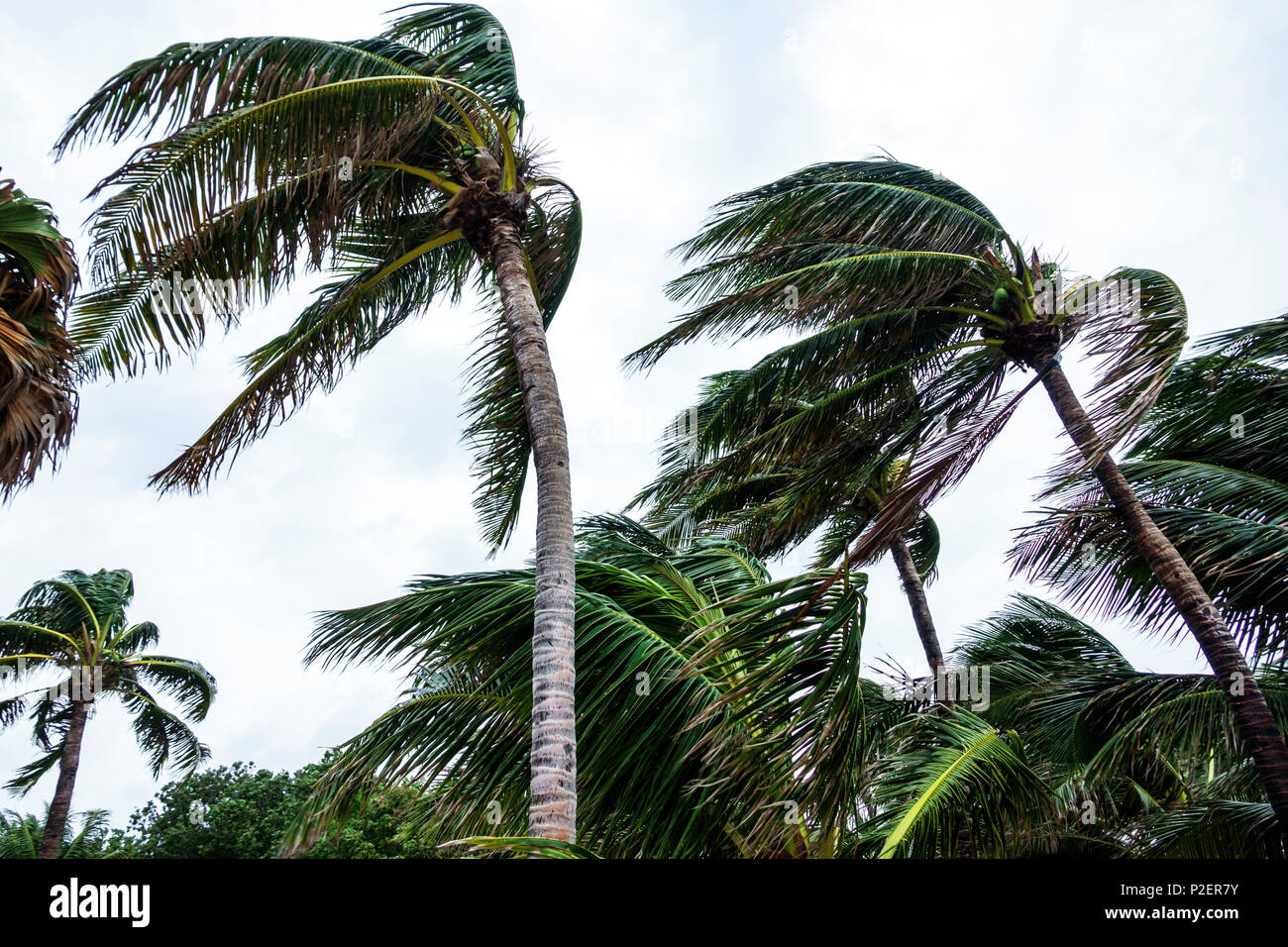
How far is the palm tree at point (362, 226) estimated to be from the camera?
16.6 feet

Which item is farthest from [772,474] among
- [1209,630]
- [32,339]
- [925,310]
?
[32,339]

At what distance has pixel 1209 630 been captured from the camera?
655 centimetres

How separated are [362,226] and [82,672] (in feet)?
41.9

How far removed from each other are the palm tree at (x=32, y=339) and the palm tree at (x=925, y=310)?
5158 millimetres

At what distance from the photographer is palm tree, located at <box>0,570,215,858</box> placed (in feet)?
49.1

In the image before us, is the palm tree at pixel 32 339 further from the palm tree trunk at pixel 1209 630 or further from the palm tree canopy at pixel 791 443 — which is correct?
the palm tree trunk at pixel 1209 630

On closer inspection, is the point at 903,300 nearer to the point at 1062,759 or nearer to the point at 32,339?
the point at 1062,759

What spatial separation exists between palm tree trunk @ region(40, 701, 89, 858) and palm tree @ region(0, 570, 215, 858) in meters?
0.02

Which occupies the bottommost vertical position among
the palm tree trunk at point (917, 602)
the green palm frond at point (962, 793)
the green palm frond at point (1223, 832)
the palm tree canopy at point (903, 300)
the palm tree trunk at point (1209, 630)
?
the green palm frond at point (1223, 832)

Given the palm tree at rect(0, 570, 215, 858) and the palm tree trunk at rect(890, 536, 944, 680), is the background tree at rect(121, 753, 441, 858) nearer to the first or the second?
the palm tree at rect(0, 570, 215, 858)

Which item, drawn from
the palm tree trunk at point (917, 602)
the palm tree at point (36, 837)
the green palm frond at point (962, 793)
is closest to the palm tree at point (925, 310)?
the green palm frond at point (962, 793)

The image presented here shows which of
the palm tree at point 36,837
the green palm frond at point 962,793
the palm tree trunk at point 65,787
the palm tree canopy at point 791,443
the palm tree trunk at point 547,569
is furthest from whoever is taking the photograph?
the palm tree at point 36,837

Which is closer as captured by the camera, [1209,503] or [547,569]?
[547,569]
